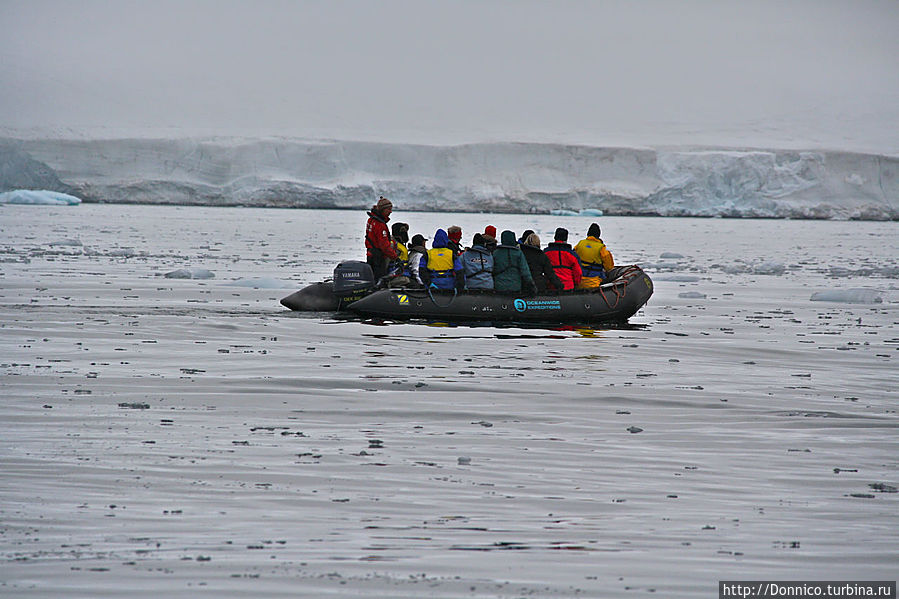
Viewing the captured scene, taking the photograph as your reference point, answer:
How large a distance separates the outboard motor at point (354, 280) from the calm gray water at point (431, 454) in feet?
1.29

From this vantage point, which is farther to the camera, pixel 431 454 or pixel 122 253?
pixel 122 253

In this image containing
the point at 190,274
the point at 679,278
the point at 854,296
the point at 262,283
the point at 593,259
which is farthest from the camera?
the point at 679,278

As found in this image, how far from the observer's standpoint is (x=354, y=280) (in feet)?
39.1

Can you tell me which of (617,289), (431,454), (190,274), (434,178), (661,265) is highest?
(434,178)

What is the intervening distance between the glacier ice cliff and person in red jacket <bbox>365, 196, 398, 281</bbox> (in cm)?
3447

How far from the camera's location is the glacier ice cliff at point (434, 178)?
4597 cm

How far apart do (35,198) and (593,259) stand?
118 ft

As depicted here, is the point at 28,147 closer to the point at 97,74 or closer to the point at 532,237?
the point at 97,74

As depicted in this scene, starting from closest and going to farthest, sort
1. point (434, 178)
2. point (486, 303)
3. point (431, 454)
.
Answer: point (431, 454)
point (486, 303)
point (434, 178)

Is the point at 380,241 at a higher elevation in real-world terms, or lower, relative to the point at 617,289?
higher

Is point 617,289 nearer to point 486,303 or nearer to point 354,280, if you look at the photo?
point 486,303

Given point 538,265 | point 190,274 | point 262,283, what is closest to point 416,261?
point 538,265

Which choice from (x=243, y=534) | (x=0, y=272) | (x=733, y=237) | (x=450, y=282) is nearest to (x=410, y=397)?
(x=243, y=534)

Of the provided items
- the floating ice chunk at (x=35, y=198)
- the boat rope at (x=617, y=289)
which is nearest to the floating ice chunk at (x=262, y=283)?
the boat rope at (x=617, y=289)
